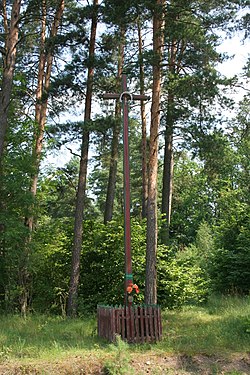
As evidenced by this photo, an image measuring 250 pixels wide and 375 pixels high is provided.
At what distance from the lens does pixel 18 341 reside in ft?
28.9

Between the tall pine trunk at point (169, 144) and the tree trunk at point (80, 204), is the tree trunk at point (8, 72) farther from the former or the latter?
the tall pine trunk at point (169, 144)

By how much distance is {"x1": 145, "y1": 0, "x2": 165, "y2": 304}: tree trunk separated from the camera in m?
10.5

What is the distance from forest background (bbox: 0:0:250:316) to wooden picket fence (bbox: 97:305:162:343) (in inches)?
69.2

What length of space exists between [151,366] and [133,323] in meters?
1.48

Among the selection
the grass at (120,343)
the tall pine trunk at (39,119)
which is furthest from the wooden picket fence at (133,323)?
the tall pine trunk at (39,119)

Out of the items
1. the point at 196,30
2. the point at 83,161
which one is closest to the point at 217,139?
the point at 196,30

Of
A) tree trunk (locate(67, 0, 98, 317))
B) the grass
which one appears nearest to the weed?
the grass

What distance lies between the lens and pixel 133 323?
27.7 ft

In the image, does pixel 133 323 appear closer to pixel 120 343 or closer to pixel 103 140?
pixel 120 343

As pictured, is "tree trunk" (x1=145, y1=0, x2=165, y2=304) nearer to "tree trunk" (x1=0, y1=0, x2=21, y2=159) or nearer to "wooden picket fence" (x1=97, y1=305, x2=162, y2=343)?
"wooden picket fence" (x1=97, y1=305, x2=162, y2=343)

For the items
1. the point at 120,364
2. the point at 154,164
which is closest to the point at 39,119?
the point at 154,164

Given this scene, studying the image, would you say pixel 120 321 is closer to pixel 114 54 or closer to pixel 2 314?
pixel 2 314

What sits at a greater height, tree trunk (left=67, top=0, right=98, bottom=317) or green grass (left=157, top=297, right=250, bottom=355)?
tree trunk (left=67, top=0, right=98, bottom=317)

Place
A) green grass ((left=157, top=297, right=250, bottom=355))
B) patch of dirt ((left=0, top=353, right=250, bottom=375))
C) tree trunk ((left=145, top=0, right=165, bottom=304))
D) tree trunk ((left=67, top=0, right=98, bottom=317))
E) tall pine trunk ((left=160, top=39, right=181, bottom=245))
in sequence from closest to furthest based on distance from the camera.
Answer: patch of dirt ((left=0, top=353, right=250, bottom=375))
green grass ((left=157, top=297, right=250, bottom=355))
tree trunk ((left=145, top=0, right=165, bottom=304))
tall pine trunk ((left=160, top=39, right=181, bottom=245))
tree trunk ((left=67, top=0, right=98, bottom=317))
